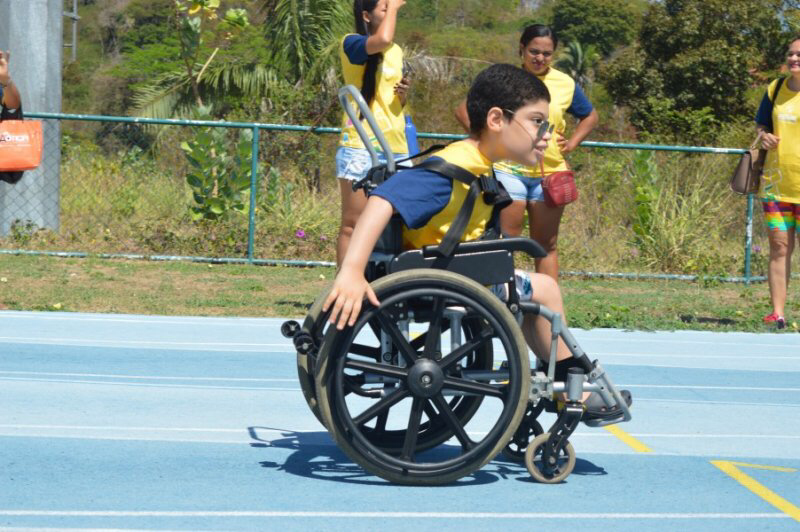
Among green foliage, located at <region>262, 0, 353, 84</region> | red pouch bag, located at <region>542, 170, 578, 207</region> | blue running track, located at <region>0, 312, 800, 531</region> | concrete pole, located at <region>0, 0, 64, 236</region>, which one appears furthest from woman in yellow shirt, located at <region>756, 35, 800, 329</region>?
green foliage, located at <region>262, 0, 353, 84</region>

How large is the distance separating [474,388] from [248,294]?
16.7ft

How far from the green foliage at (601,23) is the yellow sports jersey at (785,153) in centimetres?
7262

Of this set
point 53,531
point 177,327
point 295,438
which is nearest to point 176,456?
point 295,438

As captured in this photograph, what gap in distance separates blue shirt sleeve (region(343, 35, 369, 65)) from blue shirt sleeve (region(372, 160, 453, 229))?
2.61 metres

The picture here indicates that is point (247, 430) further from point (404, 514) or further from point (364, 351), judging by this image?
point (404, 514)

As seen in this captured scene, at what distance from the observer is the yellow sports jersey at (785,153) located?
7.71 metres

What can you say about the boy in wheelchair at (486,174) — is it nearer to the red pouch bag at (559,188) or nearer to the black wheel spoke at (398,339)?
the black wheel spoke at (398,339)

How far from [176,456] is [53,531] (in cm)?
94

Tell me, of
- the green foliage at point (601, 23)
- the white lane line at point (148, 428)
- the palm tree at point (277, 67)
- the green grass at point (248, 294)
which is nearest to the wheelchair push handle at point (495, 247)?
the white lane line at point (148, 428)

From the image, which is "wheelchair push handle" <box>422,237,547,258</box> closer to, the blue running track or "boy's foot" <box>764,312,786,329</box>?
the blue running track

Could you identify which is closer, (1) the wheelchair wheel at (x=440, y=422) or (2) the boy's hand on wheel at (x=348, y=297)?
(2) the boy's hand on wheel at (x=348, y=297)

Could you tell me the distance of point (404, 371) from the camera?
12.6 feet

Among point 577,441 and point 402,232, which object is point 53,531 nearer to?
point 402,232

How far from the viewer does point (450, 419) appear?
3.86m
